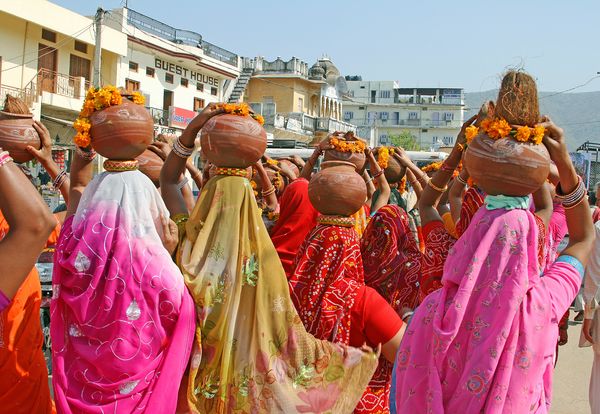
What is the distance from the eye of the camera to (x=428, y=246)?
4.30 meters

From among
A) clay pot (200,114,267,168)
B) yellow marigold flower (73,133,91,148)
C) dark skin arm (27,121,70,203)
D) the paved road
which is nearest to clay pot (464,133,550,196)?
clay pot (200,114,267,168)

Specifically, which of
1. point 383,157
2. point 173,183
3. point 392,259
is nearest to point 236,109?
point 173,183

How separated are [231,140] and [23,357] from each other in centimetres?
152

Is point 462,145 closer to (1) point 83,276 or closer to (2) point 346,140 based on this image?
(2) point 346,140

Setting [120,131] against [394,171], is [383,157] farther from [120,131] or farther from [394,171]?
[120,131]

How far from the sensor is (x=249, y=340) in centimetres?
341

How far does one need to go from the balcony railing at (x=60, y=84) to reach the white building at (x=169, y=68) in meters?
2.67

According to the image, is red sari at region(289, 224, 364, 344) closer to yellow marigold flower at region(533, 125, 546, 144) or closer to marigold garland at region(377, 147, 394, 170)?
yellow marigold flower at region(533, 125, 546, 144)

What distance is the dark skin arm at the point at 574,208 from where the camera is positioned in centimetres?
274

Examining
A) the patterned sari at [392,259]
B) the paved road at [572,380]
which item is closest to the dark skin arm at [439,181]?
the patterned sari at [392,259]

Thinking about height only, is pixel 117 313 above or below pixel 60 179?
below

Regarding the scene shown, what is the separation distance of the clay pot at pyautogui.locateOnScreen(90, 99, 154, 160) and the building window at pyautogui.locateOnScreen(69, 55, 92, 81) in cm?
2610

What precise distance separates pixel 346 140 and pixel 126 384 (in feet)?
7.59

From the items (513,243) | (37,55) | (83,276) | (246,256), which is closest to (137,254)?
(83,276)
